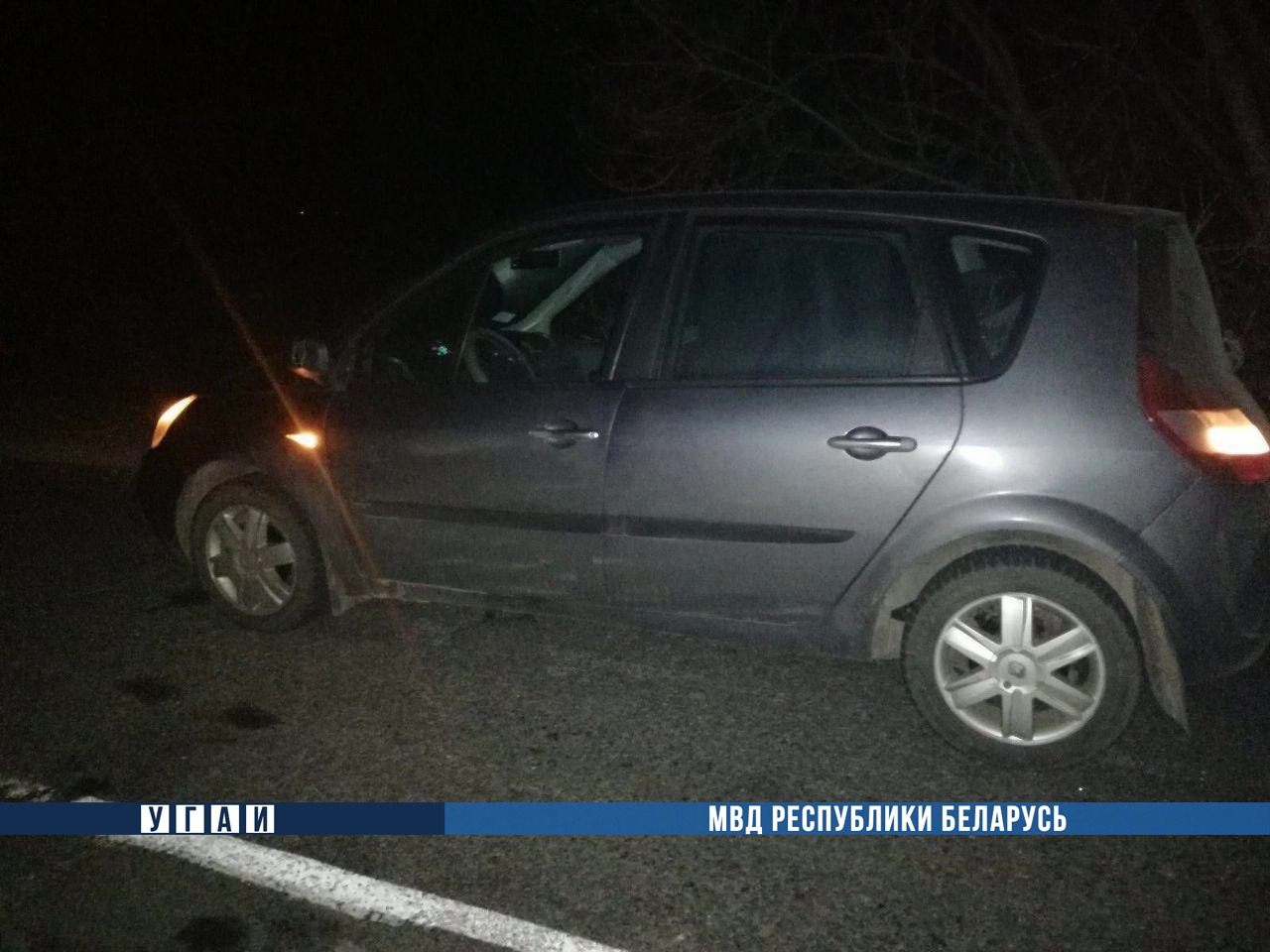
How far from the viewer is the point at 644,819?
331 centimetres

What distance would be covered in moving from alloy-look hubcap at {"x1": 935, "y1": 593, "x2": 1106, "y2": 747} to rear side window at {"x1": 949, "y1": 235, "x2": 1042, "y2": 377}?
0.71 metres

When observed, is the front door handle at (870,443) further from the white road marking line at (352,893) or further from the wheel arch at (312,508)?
the wheel arch at (312,508)

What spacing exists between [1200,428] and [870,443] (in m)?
0.89

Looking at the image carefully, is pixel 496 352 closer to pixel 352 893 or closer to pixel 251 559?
pixel 251 559

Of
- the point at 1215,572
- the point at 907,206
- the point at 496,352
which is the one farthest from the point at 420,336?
the point at 1215,572

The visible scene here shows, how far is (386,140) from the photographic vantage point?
19938 mm

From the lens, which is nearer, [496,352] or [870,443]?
[870,443]

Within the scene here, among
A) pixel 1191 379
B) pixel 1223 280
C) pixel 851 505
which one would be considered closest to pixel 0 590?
pixel 851 505

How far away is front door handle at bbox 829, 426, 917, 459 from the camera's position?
11.3 ft

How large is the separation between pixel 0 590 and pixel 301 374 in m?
1.99

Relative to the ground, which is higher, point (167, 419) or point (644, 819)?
point (167, 419)

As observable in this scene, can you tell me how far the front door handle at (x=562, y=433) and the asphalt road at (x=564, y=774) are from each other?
0.92m

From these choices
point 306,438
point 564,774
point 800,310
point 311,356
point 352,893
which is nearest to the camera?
point 352,893

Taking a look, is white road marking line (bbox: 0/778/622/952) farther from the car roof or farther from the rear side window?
the car roof
